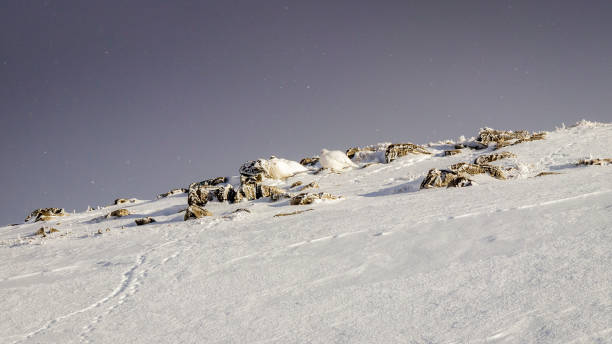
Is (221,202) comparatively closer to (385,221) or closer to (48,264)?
(48,264)

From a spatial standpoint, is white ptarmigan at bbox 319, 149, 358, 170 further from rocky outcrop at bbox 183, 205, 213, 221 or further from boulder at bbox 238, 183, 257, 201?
rocky outcrop at bbox 183, 205, 213, 221

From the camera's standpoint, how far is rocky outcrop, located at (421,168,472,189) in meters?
8.88

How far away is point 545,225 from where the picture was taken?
15.5 ft

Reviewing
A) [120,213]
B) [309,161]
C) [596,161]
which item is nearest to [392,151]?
[309,161]

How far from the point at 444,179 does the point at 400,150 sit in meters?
6.15

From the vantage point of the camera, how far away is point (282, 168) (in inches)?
584

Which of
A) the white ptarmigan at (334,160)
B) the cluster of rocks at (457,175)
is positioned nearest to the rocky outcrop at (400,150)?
the white ptarmigan at (334,160)

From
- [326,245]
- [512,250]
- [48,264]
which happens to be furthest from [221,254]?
[512,250]

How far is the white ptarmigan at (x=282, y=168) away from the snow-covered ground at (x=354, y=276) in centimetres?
563

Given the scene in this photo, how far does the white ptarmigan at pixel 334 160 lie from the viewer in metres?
15.2

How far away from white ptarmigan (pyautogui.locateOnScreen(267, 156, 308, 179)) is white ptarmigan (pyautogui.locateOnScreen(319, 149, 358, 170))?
2.55 feet

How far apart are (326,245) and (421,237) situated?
3.96 ft

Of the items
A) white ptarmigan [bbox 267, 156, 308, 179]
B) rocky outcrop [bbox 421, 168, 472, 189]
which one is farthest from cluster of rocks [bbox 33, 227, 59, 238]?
rocky outcrop [bbox 421, 168, 472, 189]

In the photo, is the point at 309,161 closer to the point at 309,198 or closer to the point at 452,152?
the point at 452,152
